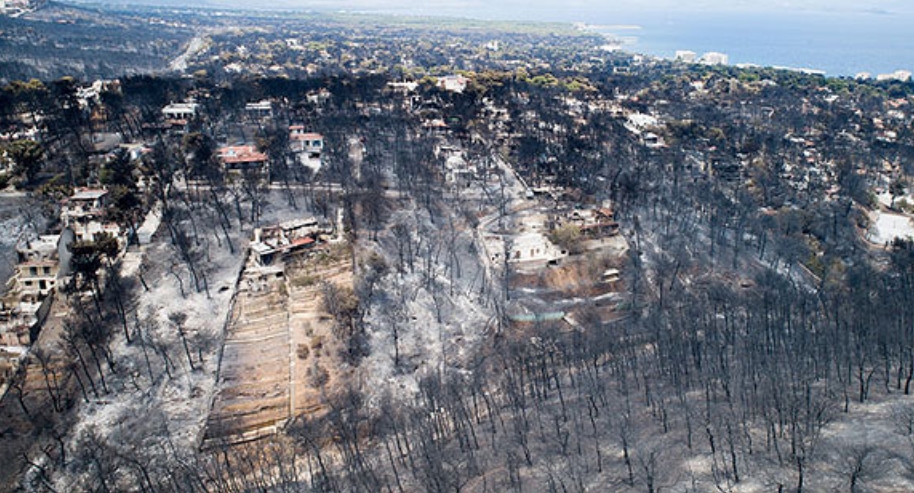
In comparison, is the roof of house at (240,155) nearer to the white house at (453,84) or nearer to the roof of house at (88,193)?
the roof of house at (88,193)

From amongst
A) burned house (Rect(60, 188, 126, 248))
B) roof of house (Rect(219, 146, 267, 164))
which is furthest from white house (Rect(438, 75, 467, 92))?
burned house (Rect(60, 188, 126, 248))

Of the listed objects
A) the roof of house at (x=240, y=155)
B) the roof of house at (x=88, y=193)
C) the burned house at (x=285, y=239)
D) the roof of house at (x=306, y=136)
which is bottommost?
the burned house at (x=285, y=239)

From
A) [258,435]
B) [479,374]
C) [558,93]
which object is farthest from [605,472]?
[558,93]

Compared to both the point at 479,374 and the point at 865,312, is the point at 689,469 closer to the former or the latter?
the point at 479,374

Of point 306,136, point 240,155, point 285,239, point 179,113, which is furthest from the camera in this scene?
point 179,113

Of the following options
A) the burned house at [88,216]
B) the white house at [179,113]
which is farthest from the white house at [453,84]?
the burned house at [88,216]

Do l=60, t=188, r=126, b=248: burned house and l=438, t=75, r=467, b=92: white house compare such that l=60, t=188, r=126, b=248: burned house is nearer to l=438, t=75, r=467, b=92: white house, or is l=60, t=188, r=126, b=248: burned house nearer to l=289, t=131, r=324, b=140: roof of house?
l=289, t=131, r=324, b=140: roof of house

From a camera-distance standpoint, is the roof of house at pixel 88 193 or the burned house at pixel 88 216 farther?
the roof of house at pixel 88 193

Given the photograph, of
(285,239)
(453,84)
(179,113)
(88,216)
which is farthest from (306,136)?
(453,84)

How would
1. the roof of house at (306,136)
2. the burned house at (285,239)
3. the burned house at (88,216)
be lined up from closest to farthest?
the burned house at (285,239), the burned house at (88,216), the roof of house at (306,136)

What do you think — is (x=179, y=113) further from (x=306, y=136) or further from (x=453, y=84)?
(x=453, y=84)

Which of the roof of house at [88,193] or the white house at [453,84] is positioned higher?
the white house at [453,84]
